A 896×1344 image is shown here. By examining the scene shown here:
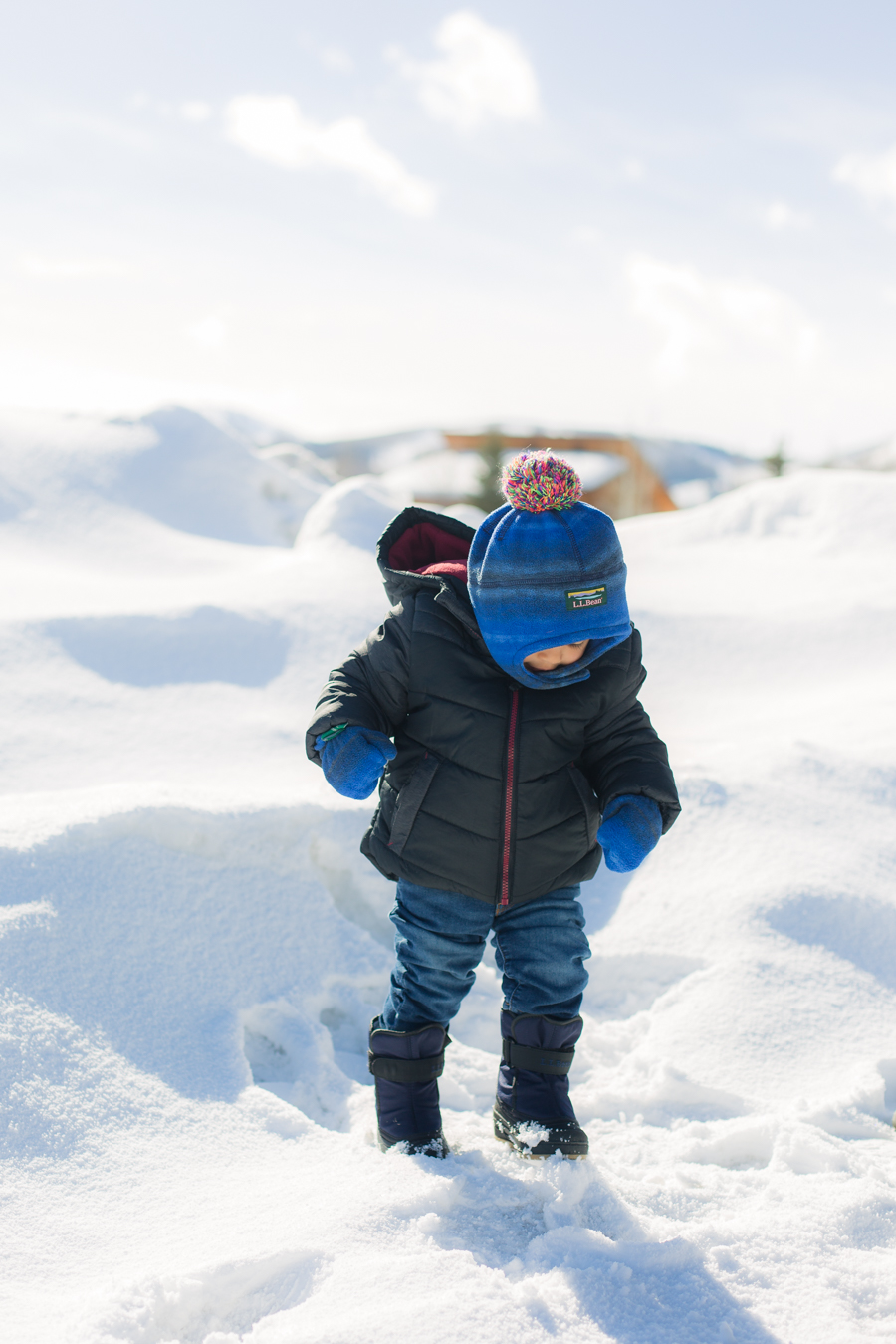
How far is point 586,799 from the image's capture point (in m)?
1.55

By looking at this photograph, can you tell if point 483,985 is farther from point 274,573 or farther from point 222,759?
point 274,573

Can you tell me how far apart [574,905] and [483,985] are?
53 centimetres

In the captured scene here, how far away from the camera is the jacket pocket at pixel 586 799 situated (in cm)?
155

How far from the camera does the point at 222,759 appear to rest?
2648 mm

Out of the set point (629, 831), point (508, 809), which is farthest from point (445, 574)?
point (629, 831)

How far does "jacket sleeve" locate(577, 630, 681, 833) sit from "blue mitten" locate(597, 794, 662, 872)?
0.02 meters

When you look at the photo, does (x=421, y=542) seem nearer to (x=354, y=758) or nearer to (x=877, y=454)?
(x=354, y=758)

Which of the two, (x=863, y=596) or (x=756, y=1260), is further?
(x=863, y=596)

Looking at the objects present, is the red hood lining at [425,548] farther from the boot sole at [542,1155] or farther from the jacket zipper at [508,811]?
the boot sole at [542,1155]

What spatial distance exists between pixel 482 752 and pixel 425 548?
18.3 inches

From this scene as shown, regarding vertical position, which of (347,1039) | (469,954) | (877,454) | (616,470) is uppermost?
(877,454)

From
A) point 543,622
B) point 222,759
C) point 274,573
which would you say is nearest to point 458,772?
point 543,622

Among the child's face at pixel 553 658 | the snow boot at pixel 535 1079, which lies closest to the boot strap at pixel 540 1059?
the snow boot at pixel 535 1079

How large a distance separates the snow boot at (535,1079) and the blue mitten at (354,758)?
0.51 m
